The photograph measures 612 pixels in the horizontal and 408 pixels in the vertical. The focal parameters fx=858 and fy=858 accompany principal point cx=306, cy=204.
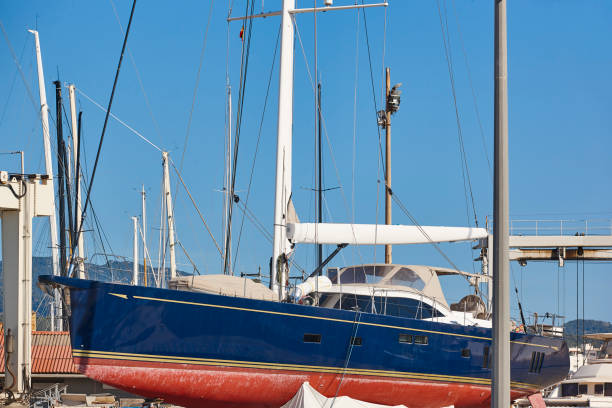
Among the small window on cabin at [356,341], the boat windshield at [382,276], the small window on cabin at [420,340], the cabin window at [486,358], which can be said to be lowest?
the cabin window at [486,358]

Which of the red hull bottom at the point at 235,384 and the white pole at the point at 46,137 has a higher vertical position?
the white pole at the point at 46,137

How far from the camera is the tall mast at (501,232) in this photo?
350 inches

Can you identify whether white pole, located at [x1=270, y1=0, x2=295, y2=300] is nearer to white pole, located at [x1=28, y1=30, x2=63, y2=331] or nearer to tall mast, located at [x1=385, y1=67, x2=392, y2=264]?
tall mast, located at [x1=385, y1=67, x2=392, y2=264]

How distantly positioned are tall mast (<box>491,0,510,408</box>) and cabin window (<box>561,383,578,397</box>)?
24.0 metres

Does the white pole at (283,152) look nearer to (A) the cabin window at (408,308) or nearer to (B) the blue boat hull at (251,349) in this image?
(B) the blue boat hull at (251,349)

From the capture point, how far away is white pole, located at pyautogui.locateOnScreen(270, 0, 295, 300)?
19641mm

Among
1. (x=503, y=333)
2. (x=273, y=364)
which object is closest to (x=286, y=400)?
(x=273, y=364)

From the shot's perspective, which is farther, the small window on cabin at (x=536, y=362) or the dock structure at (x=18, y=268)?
the small window on cabin at (x=536, y=362)

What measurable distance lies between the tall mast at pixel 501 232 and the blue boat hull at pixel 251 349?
8.48m

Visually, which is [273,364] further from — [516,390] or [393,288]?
[516,390]

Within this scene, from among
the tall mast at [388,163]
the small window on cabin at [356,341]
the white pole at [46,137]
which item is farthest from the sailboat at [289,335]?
the white pole at [46,137]

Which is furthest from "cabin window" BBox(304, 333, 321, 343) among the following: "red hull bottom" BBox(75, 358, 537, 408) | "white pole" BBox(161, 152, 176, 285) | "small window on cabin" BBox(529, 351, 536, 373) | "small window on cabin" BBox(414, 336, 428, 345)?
"white pole" BBox(161, 152, 176, 285)

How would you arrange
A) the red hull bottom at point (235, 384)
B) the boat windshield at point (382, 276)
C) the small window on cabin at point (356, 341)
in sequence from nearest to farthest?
the red hull bottom at point (235, 384), the small window on cabin at point (356, 341), the boat windshield at point (382, 276)

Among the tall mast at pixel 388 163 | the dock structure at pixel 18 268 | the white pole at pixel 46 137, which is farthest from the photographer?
the white pole at pixel 46 137
